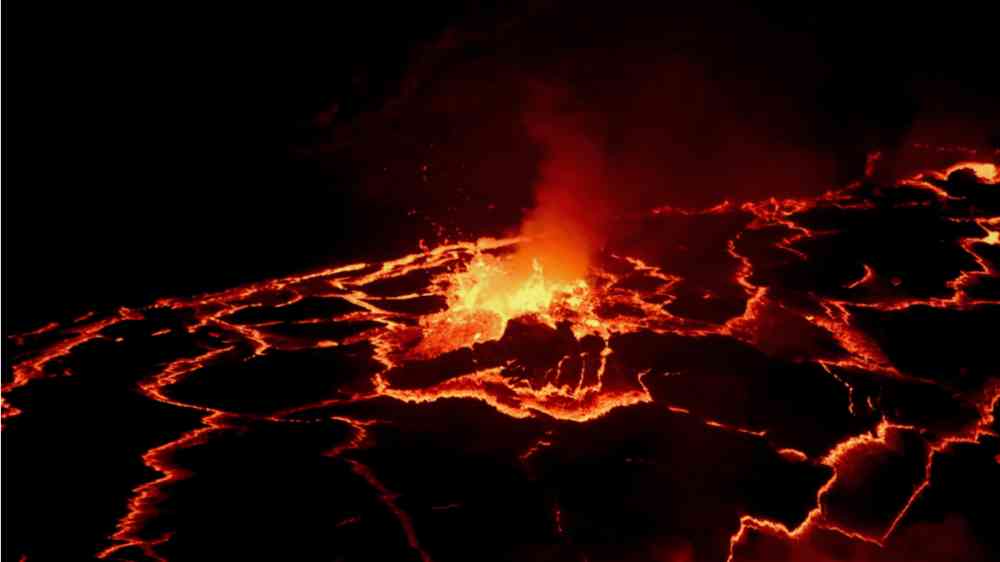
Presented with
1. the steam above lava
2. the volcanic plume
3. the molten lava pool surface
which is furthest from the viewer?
the steam above lava

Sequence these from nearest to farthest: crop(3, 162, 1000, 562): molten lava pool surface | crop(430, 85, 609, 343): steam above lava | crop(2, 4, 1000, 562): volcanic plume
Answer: crop(3, 162, 1000, 562): molten lava pool surface, crop(2, 4, 1000, 562): volcanic plume, crop(430, 85, 609, 343): steam above lava

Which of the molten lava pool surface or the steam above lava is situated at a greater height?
the steam above lava

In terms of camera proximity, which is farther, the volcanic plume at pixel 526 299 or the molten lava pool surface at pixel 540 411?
the volcanic plume at pixel 526 299

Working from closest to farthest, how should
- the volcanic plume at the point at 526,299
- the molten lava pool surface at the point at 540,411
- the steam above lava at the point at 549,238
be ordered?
the molten lava pool surface at the point at 540,411, the volcanic plume at the point at 526,299, the steam above lava at the point at 549,238

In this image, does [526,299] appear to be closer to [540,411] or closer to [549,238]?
[549,238]

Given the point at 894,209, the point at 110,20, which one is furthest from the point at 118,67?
the point at 894,209

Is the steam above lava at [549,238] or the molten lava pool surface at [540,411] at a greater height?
the steam above lava at [549,238]

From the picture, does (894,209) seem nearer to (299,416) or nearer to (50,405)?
(299,416)

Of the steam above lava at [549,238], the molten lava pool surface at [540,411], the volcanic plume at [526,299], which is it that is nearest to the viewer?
the molten lava pool surface at [540,411]

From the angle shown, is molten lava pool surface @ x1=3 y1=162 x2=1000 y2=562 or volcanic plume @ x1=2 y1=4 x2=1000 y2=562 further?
volcanic plume @ x1=2 y1=4 x2=1000 y2=562
